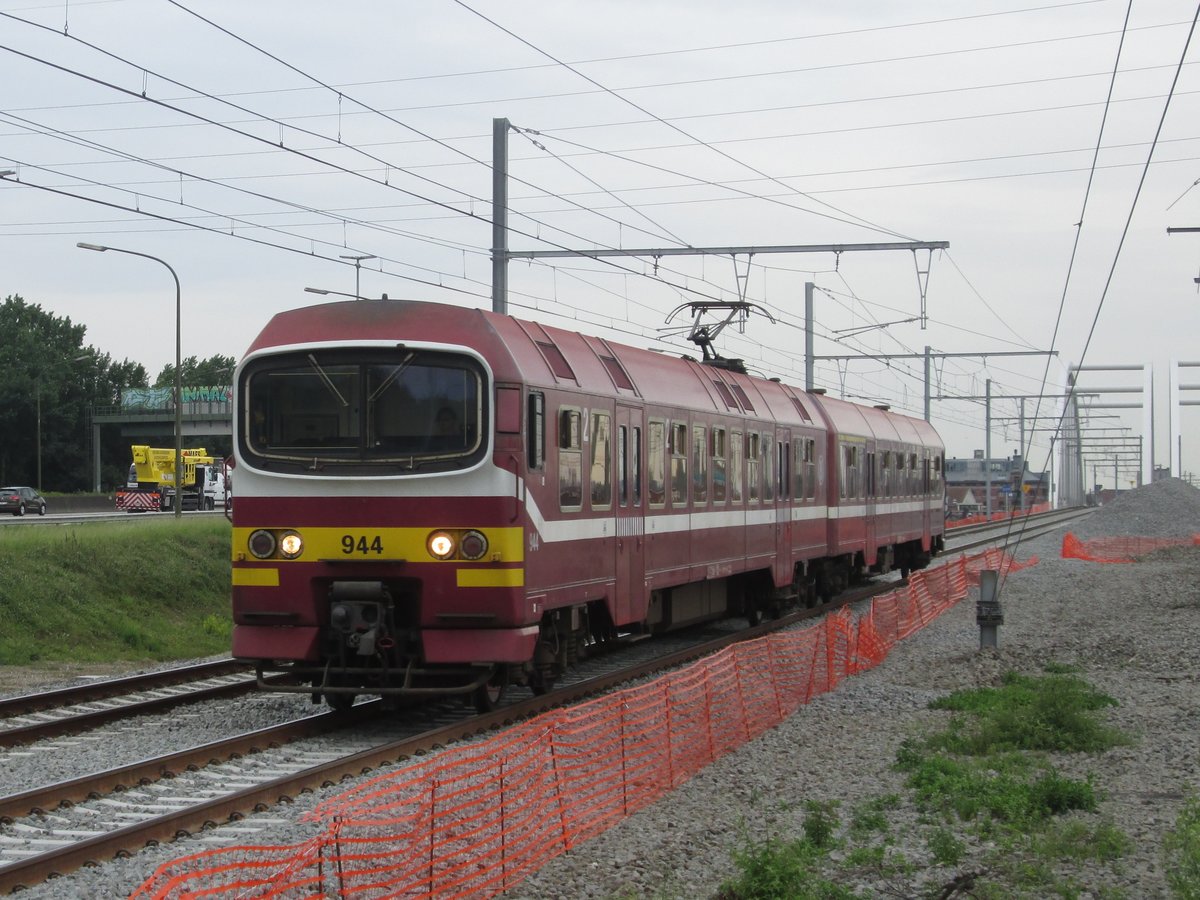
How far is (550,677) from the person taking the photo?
13953 millimetres

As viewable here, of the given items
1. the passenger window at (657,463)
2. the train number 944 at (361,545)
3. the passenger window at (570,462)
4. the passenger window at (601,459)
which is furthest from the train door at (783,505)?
the train number 944 at (361,545)

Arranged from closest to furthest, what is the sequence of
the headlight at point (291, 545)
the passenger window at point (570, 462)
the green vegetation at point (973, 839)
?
the green vegetation at point (973, 839), the headlight at point (291, 545), the passenger window at point (570, 462)

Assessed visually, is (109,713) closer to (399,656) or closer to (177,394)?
(399,656)

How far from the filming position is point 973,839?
8.68m

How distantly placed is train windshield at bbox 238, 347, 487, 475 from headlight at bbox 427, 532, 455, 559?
523 mm

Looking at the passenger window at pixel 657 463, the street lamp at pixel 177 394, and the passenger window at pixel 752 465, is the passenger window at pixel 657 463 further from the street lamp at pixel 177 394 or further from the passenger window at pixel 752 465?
the street lamp at pixel 177 394

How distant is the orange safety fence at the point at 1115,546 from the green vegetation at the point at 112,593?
1111 inches

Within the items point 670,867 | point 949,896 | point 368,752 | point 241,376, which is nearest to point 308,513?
point 241,376

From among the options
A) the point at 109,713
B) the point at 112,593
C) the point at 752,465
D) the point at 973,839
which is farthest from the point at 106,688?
the point at 752,465

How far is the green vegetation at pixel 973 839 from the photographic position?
7.43 m

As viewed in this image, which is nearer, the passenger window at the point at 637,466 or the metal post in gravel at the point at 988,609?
the passenger window at the point at 637,466

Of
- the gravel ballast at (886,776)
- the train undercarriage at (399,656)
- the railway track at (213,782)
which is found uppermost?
the train undercarriage at (399,656)

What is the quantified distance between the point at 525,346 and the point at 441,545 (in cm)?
206

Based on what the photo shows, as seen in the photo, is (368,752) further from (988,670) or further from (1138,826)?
(988,670)
